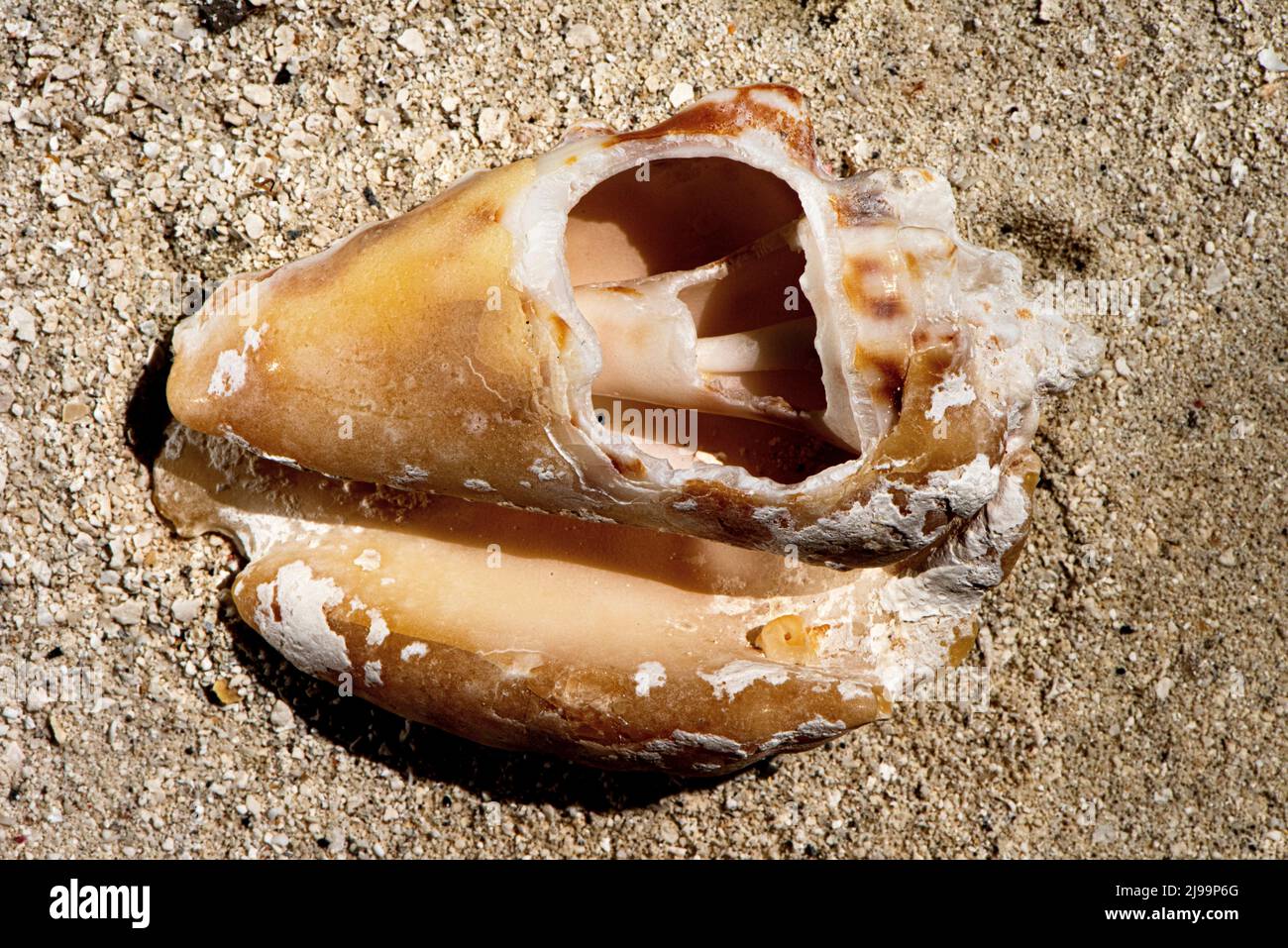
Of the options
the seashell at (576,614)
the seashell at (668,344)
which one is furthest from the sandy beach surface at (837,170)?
the seashell at (668,344)

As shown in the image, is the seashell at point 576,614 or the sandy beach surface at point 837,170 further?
the sandy beach surface at point 837,170

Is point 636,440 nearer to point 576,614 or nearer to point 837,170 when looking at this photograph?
point 576,614

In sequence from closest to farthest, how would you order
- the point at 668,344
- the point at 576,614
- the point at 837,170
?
1. the point at 668,344
2. the point at 576,614
3. the point at 837,170

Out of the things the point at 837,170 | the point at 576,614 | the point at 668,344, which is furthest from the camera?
the point at 837,170

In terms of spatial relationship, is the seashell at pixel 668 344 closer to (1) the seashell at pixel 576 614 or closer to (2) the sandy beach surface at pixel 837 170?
(1) the seashell at pixel 576 614

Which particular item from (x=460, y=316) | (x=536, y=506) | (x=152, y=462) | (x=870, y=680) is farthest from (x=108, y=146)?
(x=870, y=680)

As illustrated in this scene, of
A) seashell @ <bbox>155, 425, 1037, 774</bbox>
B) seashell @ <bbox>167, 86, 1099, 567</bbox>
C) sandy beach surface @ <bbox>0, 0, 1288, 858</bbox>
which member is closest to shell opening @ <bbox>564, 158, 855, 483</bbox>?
seashell @ <bbox>167, 86, 1099, 567</bbox>

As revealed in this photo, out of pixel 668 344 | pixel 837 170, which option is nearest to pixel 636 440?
pixel 668 344

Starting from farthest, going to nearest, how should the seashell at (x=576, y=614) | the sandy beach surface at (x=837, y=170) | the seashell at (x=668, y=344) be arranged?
1. the sandy beach surface at (x=837, y=170)
2. the seashell at (x=576, y=614)
3. the seashell at (x=668, y=344)
